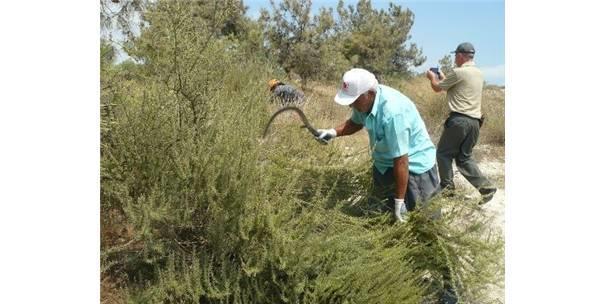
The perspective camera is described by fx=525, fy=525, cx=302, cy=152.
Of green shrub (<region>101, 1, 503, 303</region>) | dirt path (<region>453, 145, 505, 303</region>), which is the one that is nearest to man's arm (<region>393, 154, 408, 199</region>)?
green shrub (<region>101, 1, 503, 303</region>)

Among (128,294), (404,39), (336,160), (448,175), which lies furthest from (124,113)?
(404,39)

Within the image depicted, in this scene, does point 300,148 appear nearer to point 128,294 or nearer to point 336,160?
point 336,160

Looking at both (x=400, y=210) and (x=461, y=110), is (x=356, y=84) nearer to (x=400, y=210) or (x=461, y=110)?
(x=400, y=210)

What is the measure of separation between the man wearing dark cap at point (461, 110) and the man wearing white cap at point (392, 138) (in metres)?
1.62

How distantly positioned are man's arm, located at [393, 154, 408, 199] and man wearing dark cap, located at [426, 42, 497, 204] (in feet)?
6.19

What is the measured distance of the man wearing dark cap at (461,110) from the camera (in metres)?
4.49

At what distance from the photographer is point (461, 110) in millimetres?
4488

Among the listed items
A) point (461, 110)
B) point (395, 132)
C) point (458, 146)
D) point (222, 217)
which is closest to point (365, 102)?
point (395, 132)

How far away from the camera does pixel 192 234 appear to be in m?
2.47

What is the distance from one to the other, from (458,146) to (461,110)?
1.09ft

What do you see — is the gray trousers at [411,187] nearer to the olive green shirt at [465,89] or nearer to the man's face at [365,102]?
the man's face at [365,102]

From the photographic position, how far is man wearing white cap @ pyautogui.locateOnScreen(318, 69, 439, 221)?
8.66 ft

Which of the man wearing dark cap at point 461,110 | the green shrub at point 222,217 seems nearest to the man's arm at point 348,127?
the green shrub at point 222,217

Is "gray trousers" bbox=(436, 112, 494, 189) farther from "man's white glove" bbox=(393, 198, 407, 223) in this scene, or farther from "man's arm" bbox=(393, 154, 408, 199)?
"man's arm" bbox=(393, 154, 408, 199)
